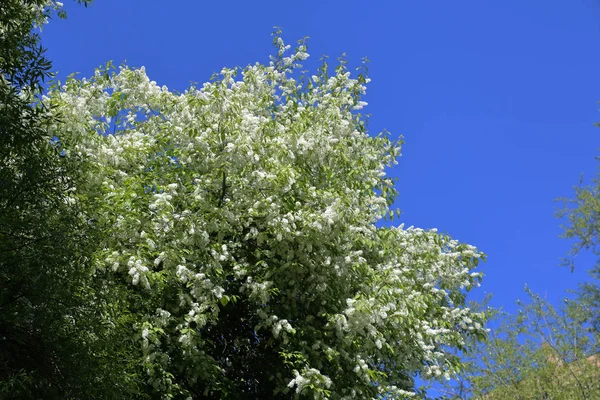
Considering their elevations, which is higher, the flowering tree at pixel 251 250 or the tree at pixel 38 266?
the flowering tree at pixel 251 250

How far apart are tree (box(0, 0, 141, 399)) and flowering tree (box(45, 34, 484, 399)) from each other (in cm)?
99

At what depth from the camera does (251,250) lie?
9.42 meters

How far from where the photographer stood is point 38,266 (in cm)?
562

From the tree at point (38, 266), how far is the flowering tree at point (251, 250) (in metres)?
0.99

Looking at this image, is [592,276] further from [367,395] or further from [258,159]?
[258,159]

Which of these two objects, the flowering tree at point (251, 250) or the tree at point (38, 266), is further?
the flowering tree at point (251, 250)

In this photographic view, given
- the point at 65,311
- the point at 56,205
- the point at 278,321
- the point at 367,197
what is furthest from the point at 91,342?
the point at 367,197

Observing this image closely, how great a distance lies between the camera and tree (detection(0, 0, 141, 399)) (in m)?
5.64

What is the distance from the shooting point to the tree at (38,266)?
5641mm

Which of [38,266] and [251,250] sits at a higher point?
[251,250]

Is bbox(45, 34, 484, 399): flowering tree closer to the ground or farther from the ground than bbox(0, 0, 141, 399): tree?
farther from the ground

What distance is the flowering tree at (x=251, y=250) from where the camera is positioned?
319 inches

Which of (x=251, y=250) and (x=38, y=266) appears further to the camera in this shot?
(x=251, y=250)

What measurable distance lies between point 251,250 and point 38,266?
412 cm
